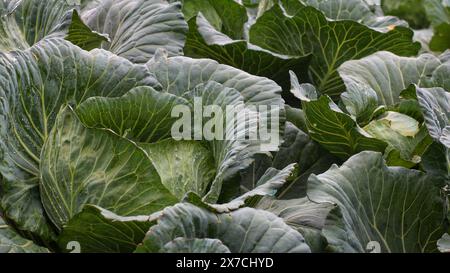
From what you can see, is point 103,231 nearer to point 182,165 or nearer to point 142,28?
point 182,165

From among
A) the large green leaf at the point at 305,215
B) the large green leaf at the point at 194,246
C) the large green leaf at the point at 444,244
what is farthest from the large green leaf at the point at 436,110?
the large green leaf at the point at 194,246

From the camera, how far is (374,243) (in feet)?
5.65

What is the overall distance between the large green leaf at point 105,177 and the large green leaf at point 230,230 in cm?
16

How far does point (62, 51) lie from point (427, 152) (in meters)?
1.03

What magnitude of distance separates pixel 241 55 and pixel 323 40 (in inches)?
13.5

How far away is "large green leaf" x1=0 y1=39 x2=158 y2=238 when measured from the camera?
171 centimetres

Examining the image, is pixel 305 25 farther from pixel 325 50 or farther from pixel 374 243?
pixel 374 243

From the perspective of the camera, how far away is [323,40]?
2.57m

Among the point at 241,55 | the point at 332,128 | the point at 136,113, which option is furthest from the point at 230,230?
the point at 241,55

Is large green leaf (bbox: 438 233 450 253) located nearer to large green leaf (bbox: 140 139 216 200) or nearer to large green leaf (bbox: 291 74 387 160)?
large green leaf (bbox: 291 74 387 160)

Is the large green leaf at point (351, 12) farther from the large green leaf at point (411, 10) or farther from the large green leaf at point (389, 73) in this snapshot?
the large green leaf at point (411, 10)

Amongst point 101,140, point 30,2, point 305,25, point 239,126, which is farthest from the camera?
point 305,25

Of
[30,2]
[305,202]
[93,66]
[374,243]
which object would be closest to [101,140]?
[93,66]

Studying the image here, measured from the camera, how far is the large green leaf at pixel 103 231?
1.53 meters
